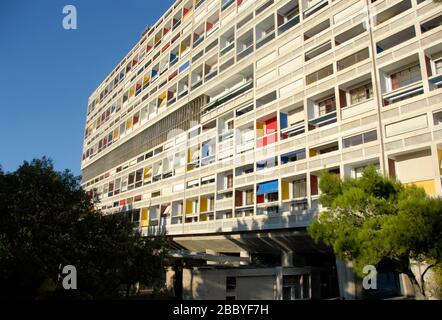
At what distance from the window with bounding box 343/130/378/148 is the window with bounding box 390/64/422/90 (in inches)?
119

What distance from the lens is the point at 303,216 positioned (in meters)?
22.5

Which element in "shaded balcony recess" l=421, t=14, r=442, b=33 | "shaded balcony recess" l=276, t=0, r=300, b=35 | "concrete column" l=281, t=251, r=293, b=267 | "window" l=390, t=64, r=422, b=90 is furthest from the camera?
"shaded balcony recess" l=276, t=0, r=300, b=35

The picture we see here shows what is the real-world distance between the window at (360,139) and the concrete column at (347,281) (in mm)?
6466

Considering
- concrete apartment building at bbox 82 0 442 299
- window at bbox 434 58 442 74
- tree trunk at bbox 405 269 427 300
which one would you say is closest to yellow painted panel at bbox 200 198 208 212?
concrete apartment building at bbox 82 0 442 299

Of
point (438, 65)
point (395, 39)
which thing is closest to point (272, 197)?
point (395, 39)

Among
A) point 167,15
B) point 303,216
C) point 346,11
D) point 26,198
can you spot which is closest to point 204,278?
point 303,216

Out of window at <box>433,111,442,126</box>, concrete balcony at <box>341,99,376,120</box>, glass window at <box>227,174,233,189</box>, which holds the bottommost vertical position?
glass window at <box>227,174,233,189</box>

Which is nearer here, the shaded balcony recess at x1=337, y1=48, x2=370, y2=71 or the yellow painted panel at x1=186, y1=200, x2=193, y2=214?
the shaded balcony recess at x1=337, y1=48, x2=370, y2=71

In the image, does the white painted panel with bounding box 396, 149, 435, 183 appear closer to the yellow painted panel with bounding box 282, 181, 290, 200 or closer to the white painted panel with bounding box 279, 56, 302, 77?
the yellow painted panel with bounding box 282, 181, 290, 200

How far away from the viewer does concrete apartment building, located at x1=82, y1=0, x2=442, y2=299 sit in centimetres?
1973

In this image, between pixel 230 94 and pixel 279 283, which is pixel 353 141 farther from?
pixel 230 94

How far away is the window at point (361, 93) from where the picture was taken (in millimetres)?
22195

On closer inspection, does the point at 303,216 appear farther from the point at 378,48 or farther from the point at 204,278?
the point at 378,48
